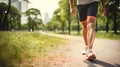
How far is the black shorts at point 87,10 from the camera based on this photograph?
5.79m

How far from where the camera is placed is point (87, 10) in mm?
6113

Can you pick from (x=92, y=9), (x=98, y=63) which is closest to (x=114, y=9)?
(x=92, y=9)

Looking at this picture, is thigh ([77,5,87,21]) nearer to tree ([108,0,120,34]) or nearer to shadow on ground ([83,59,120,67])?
shadow on ground ([83,59,120,67])

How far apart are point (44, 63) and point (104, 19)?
133 feet

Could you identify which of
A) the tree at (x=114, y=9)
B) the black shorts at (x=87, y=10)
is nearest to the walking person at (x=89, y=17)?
the black shorts at (x=87, y=10)

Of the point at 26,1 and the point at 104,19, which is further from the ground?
the point at 26,1

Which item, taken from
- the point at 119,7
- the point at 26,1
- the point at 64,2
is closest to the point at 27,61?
the point at 26,1

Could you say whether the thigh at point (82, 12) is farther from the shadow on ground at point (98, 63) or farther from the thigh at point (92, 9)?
the shadow on ground at point (98, 63)

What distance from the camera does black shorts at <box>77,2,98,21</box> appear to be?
5.79 metres

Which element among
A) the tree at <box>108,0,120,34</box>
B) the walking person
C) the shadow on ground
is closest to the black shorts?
the walking person

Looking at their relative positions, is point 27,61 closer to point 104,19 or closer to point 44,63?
point 44,63

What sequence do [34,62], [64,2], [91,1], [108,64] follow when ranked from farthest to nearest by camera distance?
[64,2], [91,1], [34,62], [108,64]

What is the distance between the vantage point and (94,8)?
583 cm

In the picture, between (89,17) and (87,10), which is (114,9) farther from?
(89,17)
